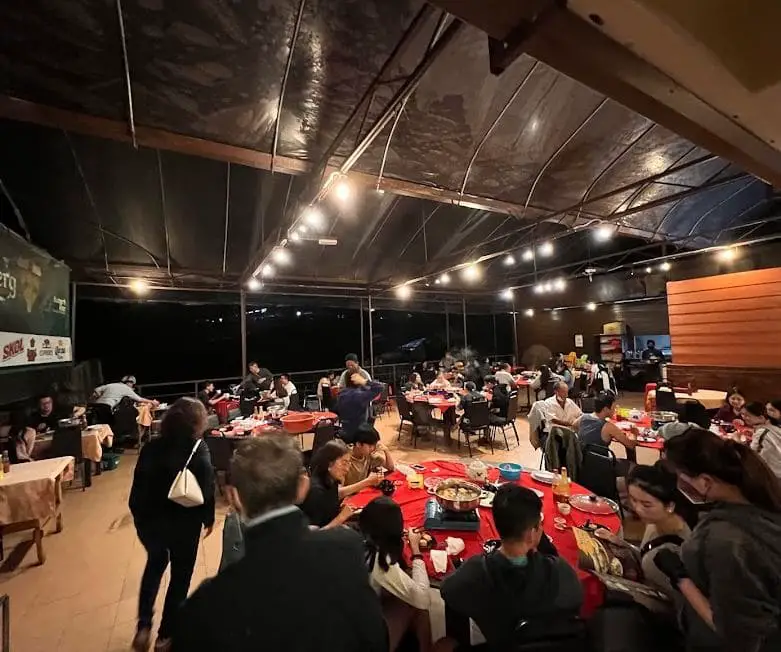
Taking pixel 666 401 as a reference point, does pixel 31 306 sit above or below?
above

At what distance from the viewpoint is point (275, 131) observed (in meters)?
3.03

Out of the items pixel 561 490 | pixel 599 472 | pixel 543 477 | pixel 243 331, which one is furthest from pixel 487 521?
pixel 243 331

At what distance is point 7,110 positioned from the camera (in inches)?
101

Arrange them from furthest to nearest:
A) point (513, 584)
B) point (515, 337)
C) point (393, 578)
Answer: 1. point (515, 337)
2. point (393, 578)
3. point (513, 584)

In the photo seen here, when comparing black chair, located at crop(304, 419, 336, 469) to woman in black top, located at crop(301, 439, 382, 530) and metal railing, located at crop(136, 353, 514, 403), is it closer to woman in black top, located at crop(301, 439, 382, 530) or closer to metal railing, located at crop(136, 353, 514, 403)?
woman in black top, located at crop(301, 439, 382, 530)

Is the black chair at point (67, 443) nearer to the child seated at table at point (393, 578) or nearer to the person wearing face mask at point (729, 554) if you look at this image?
the child seated at table at point (393, 578)

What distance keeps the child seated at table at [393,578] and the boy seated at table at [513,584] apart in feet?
0.72

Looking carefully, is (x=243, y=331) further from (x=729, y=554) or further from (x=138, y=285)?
(x=729, y=554)

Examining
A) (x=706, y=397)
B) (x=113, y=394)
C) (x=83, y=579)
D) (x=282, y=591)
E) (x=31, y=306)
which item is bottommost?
(x=83, y=579)

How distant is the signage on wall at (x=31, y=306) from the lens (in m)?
4.27

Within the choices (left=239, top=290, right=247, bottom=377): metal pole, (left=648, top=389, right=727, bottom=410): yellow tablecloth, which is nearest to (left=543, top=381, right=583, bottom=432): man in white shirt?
(left=648, top=389, right=727, bottom=410): yellow tablecloth

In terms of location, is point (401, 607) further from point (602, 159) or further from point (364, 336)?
point (364, 336)

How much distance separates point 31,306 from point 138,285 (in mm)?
2524

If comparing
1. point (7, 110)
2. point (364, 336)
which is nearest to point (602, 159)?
point (7, 110)
